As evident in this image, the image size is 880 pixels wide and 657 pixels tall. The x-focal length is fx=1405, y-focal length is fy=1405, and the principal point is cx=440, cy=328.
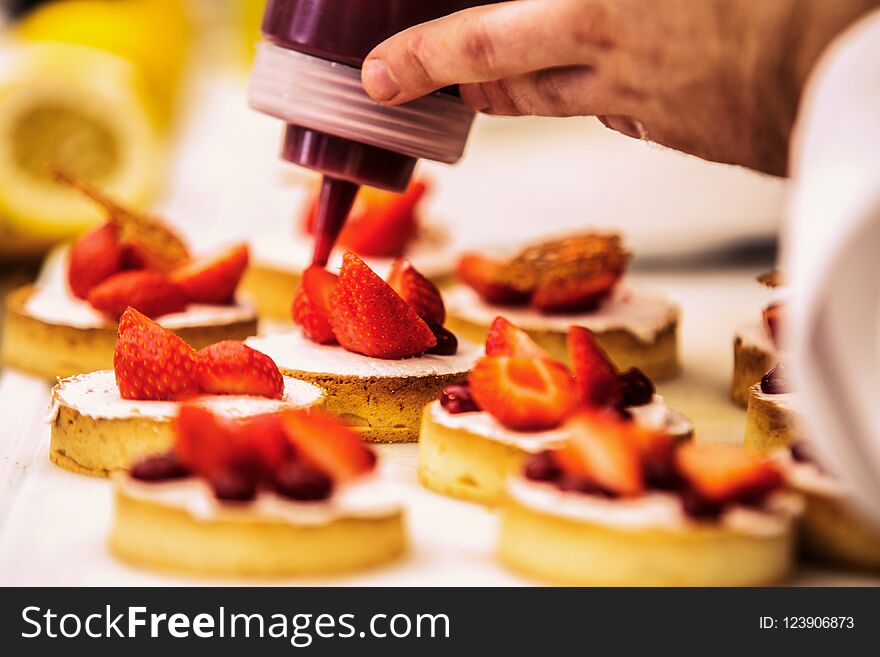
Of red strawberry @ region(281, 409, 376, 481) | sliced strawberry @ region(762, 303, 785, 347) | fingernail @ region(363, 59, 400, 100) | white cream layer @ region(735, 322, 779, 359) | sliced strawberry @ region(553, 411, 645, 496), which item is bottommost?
red strawberry @ region(281, 409, 376, 481)

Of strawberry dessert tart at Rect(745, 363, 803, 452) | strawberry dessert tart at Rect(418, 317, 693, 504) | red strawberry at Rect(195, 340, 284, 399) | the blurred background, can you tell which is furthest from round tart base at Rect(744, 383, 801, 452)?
the blurred background

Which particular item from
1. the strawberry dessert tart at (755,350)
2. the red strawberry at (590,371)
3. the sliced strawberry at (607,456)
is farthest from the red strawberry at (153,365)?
the strawberry dessert tart at (755,350)

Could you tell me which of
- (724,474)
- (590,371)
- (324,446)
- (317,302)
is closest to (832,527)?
(724,474)

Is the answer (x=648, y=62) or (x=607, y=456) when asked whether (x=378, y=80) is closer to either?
(x=648, y=62)

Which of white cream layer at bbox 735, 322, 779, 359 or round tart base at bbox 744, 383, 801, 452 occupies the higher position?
white cream layer at bbox 735, 322, 779, 359

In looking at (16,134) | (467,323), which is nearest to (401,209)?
(467,323)

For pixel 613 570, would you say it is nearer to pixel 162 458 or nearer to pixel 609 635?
pixel 609 635

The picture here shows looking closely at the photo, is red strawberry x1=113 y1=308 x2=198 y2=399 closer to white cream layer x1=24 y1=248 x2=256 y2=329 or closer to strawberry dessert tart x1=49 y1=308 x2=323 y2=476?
strawberry dessert tart x1=49 y1=308 x2=323 y2=476
